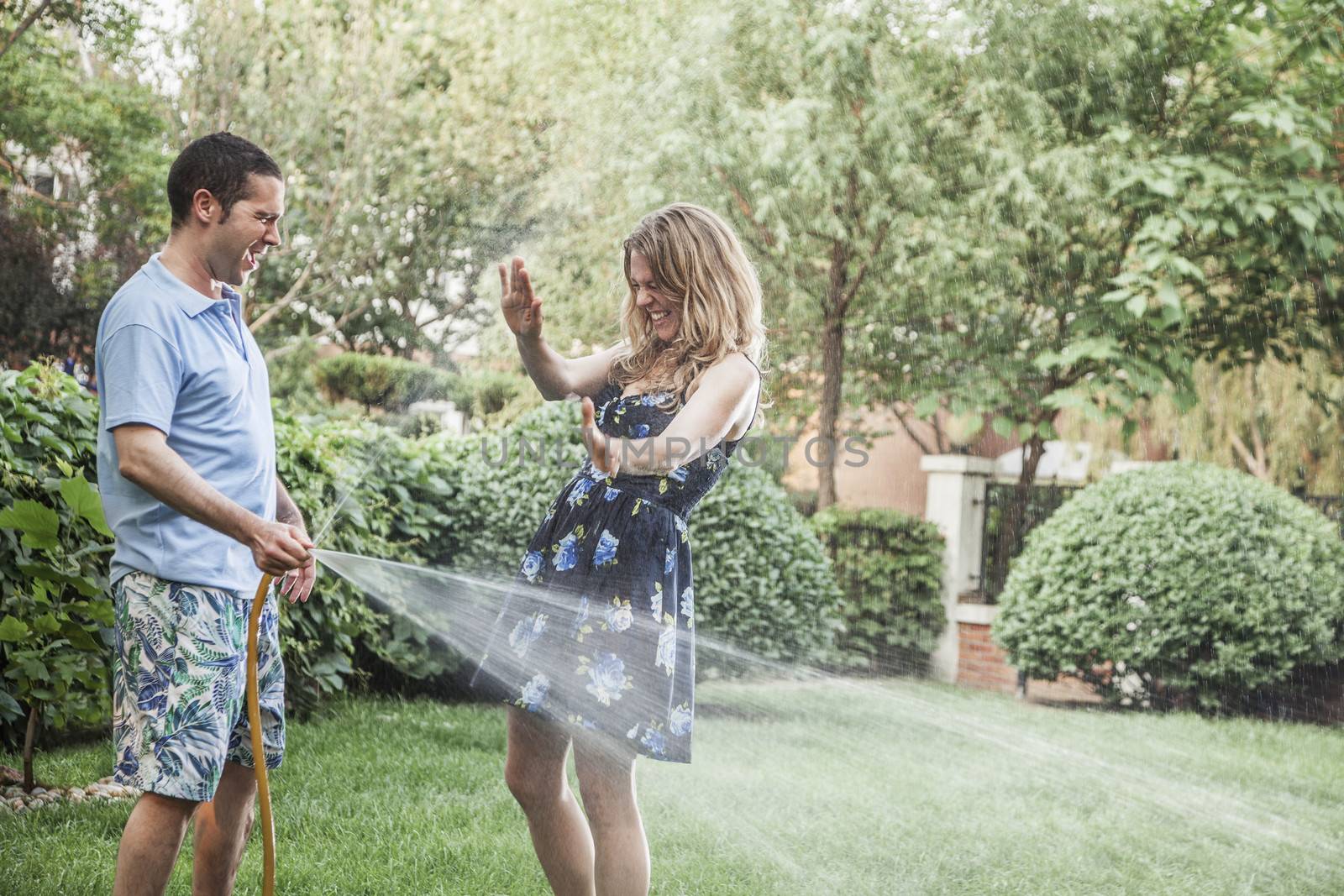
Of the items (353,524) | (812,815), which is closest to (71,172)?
(353,524)

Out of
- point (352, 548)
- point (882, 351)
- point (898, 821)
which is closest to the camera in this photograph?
point (898, 821)

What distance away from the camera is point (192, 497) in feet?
5.42

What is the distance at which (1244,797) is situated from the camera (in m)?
4.23

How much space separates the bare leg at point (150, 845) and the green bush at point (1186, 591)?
206 inches

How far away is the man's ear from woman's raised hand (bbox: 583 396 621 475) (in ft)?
2.24

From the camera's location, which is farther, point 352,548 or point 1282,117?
point 1282,117

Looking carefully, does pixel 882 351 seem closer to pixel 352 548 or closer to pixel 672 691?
pixel 352 548

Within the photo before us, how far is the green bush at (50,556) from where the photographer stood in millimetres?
2824

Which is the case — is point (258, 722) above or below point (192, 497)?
below

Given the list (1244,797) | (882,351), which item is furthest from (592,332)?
(1244,797)

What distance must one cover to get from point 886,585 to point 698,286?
19.0 feet

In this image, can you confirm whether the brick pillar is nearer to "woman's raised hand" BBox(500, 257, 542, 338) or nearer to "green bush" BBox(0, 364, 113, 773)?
"green bush" BBox(0, 364, 113, 773)

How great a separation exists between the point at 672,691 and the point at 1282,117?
5.90 meters

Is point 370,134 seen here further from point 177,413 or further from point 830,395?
point 177,413
